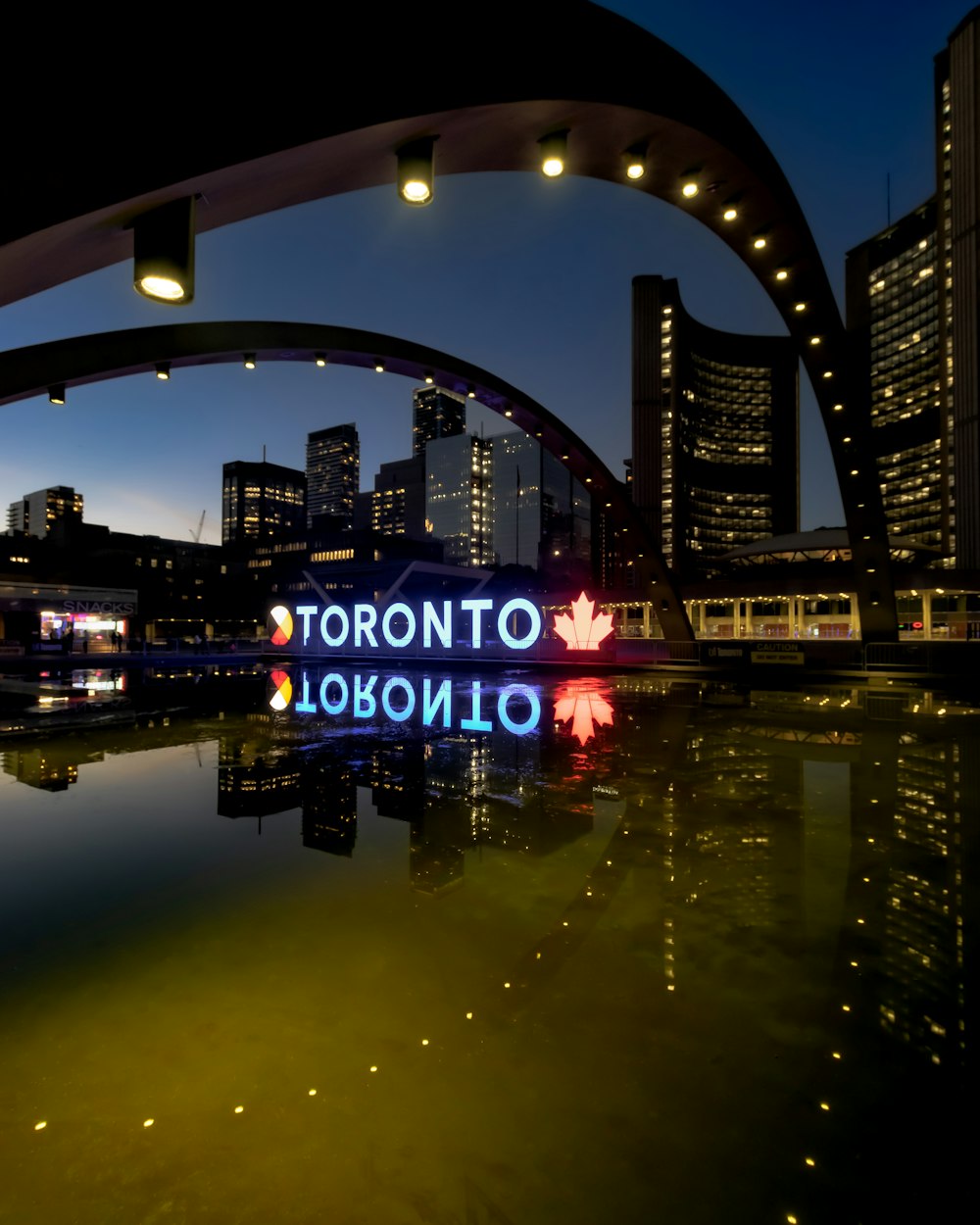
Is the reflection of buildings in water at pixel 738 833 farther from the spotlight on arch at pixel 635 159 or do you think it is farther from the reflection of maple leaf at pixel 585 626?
the reflection of maple leaf at pixel 585 626

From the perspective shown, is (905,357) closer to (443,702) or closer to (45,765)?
(443,702)

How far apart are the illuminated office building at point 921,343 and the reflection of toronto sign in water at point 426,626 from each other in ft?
226

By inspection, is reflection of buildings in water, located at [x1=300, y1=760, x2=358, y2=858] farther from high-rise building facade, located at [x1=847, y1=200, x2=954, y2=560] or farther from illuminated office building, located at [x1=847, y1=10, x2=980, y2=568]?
high-rise building facade, located at [x1=847, y1=200, x2=954, y2=560]

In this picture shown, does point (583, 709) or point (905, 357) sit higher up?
point (905, 357)

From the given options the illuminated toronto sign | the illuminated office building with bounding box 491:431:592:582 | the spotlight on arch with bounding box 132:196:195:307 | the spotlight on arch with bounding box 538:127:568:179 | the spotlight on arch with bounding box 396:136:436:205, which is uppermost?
the illuminated office building with bounding box 491:431:592:582

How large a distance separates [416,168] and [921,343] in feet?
525

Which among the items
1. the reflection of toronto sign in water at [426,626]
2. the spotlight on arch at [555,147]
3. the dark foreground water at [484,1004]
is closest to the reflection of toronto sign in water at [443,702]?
the reflection of toronto sign in water at [426,626]

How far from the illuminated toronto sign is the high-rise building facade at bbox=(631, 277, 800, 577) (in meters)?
118

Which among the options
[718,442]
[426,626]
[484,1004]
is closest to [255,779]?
[484,1004]

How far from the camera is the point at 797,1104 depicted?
2576 millimetres

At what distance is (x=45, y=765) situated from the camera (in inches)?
358

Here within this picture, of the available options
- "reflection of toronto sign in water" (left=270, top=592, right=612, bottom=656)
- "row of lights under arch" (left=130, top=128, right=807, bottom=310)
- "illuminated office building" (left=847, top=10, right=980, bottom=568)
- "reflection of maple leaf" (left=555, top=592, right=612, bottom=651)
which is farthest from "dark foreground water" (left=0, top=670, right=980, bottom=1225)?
"illuminated office building" (left=847, top=10, right=980, bottom=568)

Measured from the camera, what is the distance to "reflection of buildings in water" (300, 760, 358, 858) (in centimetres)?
584

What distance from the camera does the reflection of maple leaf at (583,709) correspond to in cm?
1279
